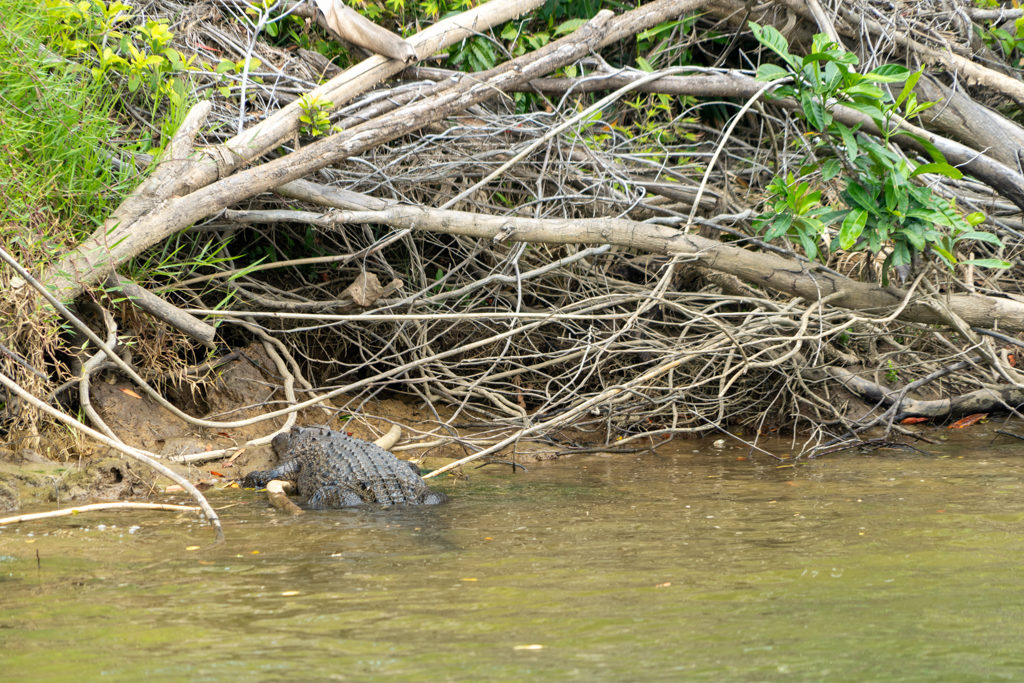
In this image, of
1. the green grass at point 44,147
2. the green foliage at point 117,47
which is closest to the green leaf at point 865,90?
the green foliage at point 117,47

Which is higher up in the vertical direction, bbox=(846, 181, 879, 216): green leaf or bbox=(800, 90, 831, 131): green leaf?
bbox=(800, 90, 831, 131): green leaf

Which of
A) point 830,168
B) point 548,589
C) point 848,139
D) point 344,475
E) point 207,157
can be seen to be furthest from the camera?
point 207,157

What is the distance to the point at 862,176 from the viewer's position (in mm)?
4660

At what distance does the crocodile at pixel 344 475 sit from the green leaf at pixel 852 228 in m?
2.18

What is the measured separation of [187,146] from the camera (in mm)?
4500

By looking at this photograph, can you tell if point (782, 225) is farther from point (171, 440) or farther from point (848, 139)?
point (171, 440)

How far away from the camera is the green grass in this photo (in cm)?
421

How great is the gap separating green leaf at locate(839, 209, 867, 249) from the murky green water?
3.61ft

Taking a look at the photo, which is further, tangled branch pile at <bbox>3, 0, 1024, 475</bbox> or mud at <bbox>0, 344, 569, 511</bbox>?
tangled branch pile at <bbox>3, 0, 1024, 475</bbox>

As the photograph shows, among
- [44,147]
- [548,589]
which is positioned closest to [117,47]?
[44,147]

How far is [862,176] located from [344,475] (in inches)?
115

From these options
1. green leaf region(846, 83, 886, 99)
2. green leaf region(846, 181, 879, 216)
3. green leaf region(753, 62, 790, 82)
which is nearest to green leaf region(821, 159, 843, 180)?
green leaf region(846, 181, 879, 216)

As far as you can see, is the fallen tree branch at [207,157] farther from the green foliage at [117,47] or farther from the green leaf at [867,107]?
the green leaf at [867,107]

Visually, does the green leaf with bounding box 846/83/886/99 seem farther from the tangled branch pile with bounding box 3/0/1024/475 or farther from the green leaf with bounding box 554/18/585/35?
the green leaf with bounding box 554/18/585/35
